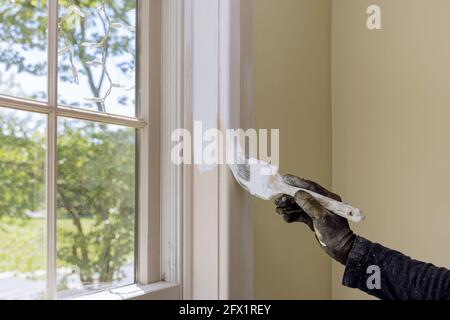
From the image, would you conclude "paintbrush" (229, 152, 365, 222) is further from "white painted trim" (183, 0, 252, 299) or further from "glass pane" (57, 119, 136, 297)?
"glass pane" (57, 119, 136, 297)

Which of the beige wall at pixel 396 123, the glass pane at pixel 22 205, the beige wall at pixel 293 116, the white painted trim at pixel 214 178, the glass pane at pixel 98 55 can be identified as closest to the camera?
the glass pane at pixel 22 205

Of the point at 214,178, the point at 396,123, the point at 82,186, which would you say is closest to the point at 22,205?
the point at 82,186

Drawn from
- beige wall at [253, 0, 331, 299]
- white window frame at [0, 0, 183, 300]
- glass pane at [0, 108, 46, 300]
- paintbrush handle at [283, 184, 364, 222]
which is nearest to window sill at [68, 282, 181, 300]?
white window frame at [0, 0, 183, 300]

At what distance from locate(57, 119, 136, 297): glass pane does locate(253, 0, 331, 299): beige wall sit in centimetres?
29

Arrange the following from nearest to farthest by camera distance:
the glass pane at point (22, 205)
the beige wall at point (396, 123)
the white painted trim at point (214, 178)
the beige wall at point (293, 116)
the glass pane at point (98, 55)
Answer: the glass pane at point (22, 205), the glass pane at point (98, 55), the white painted trim at point (214, 178), the beige wall at point (293, 116), the beige wall at point (396, 123)

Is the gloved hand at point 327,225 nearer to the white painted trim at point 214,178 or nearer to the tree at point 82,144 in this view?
the white painted trim at point 214,178

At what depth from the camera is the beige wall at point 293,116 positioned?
112 centimetres

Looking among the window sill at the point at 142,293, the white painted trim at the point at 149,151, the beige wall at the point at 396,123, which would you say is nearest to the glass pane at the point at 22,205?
the window sill at the point at 142,293

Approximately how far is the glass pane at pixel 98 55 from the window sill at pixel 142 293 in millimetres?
342

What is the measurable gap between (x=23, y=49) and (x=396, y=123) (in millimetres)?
991

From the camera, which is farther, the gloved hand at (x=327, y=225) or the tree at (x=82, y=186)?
the gloved hand at (x=327, y=225)

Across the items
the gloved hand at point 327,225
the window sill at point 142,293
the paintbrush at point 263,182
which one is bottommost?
the window sill at point 142,293
